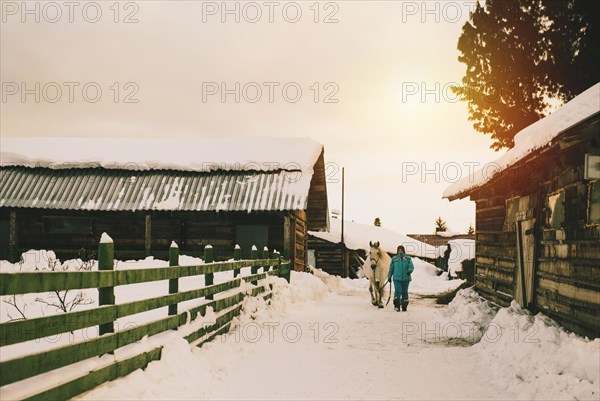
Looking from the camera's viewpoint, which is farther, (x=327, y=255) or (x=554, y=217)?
(x=327, y=255)

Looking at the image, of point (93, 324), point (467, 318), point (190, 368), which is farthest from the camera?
point (467, 318)

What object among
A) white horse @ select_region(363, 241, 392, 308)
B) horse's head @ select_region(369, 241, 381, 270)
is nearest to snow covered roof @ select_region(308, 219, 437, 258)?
white horse @ select_region(363, 241, 392, 308)

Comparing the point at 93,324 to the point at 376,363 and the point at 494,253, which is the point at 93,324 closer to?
the point at 376,363

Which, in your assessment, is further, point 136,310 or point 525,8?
point 525,8

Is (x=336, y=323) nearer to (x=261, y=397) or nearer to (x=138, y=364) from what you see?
(x=261, y=397)

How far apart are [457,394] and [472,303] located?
6356 mm

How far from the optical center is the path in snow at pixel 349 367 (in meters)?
6.38

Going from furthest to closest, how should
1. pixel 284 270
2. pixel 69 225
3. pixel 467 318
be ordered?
pixel 69 225
pixel 284 270
pixel 467 318

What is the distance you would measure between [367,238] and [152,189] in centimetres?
2107

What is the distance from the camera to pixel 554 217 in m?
8.59

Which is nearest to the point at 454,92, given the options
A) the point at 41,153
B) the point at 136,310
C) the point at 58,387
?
the point at 41,153

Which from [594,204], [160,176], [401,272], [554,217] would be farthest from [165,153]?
[594,204]

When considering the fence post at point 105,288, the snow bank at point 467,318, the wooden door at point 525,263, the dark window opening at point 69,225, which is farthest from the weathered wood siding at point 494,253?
the dark window opening at point 69,225

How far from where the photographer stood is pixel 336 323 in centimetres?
1210
